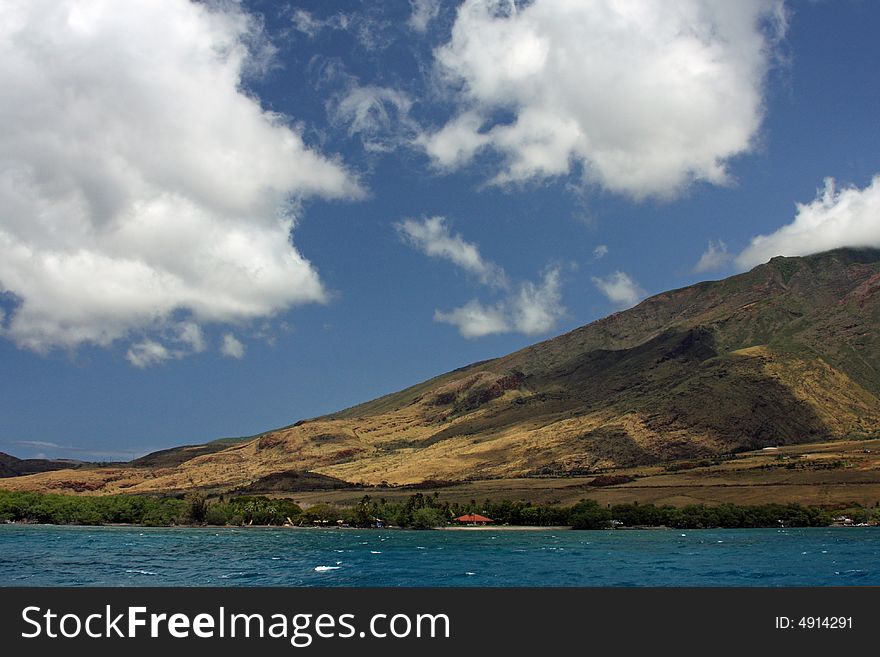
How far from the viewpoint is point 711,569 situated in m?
104

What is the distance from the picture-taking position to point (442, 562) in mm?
115500

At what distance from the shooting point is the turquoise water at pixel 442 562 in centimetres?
9031

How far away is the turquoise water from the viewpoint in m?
90.3
